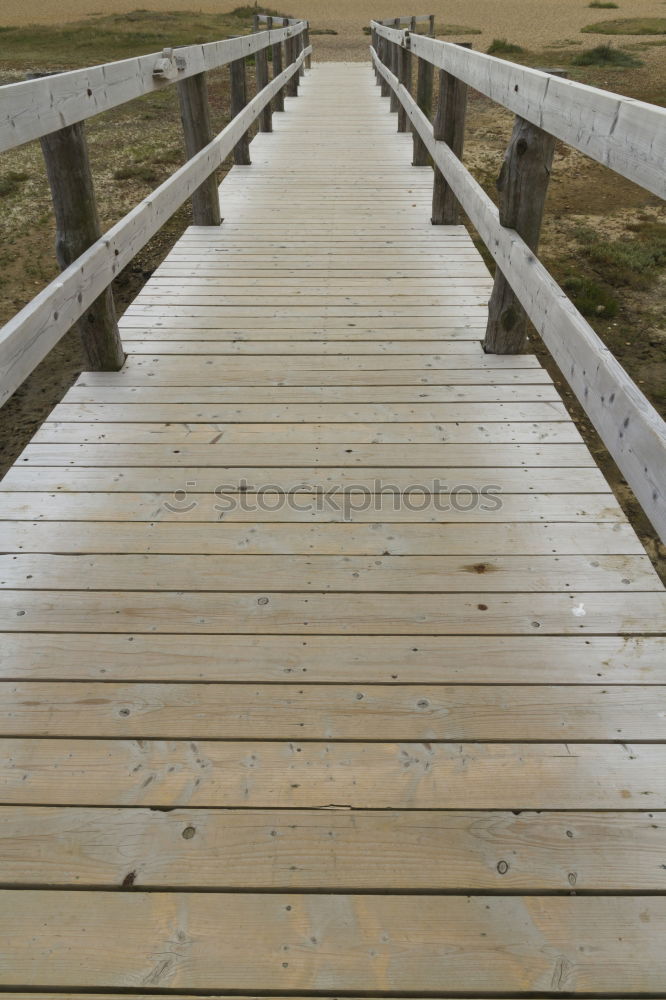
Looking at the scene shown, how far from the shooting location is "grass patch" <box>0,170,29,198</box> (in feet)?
38.4

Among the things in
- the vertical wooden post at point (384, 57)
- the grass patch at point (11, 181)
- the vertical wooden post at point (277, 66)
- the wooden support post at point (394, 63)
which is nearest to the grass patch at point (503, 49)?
the vertical wooden post at point (384, 57)

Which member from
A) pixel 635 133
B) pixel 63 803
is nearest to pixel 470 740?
pixel 63 803

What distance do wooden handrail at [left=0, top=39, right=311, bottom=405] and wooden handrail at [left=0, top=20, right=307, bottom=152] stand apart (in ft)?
1.59

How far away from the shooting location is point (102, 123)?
51.5ft

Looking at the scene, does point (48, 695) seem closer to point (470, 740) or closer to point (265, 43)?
point (470, 740)

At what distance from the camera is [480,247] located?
33.6ft

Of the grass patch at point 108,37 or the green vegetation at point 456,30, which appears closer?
the grass patch at point 108,37

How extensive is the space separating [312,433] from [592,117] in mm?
1541

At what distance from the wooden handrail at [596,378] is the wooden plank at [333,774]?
2.00ft

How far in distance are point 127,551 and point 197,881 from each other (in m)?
1.16

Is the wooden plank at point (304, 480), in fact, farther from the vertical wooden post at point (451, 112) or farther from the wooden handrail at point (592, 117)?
→ the vertical wooden post at point (451, 112)

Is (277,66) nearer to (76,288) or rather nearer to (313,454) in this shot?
(76,288)

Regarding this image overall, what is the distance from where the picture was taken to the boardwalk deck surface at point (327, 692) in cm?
140

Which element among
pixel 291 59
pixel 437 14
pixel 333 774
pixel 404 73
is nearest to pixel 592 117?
pixel 333 774
